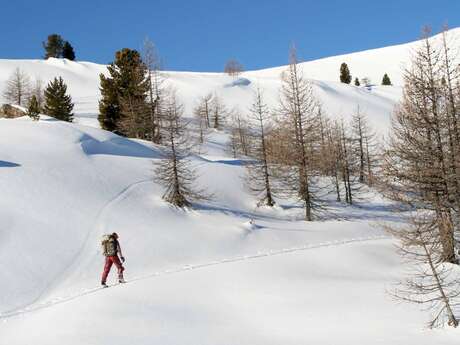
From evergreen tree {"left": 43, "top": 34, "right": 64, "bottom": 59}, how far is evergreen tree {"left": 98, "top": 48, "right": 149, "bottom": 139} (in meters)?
88.9

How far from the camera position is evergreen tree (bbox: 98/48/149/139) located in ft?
137

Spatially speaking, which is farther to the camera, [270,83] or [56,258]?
[270,83]

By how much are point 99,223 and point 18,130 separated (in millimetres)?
14040

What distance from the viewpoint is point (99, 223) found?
74.8 feet

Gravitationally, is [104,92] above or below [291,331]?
above

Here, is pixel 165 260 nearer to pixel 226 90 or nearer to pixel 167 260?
pixel 167 260

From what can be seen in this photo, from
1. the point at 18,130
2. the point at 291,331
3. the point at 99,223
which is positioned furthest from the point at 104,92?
the point at 291,331

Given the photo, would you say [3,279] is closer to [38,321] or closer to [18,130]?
[38,321]

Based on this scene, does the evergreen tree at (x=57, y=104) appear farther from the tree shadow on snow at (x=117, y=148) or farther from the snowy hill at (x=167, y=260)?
the tree shadow on snow at (x=117, y=148)

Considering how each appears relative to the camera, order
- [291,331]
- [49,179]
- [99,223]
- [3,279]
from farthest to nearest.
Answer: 1. [49,179]
2. [99,223]
3. [3,279]
4. [291,331]

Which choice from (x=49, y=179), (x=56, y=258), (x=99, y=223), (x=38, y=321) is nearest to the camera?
(x=38, y=321)

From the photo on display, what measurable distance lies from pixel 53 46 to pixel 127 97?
3683 inches

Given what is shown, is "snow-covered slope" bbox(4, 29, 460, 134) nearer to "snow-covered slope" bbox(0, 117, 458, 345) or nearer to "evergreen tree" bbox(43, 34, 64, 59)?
"evergreen tree" bbox(43, 34, 64, 59)

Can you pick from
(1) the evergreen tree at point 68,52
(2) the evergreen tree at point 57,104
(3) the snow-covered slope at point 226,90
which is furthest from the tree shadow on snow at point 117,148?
(1) the evergreen tree at point 68,52
